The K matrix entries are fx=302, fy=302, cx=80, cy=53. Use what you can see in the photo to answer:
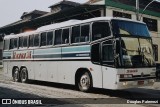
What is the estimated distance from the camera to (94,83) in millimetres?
13219

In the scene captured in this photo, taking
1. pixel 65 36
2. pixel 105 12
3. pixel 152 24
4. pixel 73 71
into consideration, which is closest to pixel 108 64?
pixel 73 71

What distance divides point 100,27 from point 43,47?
4.93m

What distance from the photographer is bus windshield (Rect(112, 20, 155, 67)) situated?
12.1m

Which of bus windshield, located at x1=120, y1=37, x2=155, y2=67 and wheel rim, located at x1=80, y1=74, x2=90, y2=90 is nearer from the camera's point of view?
bus windshield, located at x1=120, y1=37, x2=155, y2=67

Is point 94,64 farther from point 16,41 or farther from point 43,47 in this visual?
point 16,41

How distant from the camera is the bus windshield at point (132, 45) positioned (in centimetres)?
1209

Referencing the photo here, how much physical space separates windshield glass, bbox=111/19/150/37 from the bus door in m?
0.58

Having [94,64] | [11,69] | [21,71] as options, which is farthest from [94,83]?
[11,69]

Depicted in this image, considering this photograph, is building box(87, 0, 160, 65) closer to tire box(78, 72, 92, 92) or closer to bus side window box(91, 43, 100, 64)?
tire box(78, 72, 92, 92)

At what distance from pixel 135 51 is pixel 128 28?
1083 millimetres

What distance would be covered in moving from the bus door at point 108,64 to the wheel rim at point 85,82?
1.25 metres

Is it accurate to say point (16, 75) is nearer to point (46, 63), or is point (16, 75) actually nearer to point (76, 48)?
point (46, 63)

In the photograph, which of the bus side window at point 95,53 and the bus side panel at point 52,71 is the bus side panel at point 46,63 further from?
the bus side window at point 95,53

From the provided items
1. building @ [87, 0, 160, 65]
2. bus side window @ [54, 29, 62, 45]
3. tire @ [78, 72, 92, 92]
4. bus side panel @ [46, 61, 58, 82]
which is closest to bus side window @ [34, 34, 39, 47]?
bus side panel @ [46, 61, 58, 82]
